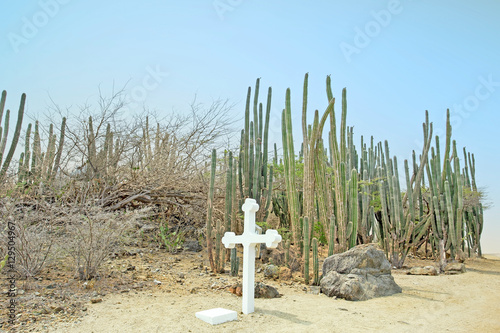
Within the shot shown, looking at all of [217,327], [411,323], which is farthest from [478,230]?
[217,327]

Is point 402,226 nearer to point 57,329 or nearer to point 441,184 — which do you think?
point 441,184

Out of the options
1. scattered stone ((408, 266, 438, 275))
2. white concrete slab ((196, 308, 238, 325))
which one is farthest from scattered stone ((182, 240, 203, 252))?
scattered stone ((408, 266, 438, 275))

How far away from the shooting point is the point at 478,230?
41.3 feet

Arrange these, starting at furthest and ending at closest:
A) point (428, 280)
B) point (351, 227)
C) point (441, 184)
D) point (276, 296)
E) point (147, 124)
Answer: point (147, 124) < point (441, 184) < point (428, 280) < point (351, 227) < point (276, 296)

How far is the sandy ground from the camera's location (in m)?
3.85

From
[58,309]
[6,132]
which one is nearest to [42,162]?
[6,132]

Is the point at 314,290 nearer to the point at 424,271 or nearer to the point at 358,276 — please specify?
the point at 358,276

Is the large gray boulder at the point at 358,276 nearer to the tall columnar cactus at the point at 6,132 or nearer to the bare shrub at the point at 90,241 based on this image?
the bare shrub at the point at 90,241

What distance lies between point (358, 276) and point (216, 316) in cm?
265

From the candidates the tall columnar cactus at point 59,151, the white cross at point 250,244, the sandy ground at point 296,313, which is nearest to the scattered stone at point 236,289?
the sandy ground at point 296,313

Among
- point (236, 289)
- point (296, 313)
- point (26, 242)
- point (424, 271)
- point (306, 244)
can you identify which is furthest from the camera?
point (424, 271)

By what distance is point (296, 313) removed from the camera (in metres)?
4.43

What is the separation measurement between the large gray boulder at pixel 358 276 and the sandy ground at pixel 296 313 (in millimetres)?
157

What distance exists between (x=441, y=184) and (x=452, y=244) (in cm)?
147
